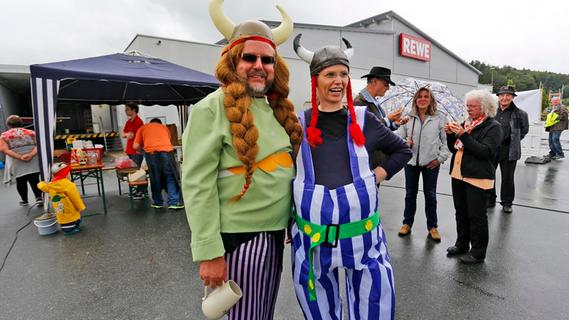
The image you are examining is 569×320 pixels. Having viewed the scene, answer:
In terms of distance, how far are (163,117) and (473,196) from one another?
422 inches

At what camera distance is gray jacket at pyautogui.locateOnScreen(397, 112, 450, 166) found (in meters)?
3.46

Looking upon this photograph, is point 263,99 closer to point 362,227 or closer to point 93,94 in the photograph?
point 362,227

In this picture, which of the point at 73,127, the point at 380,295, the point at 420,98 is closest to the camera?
the point at 380,295

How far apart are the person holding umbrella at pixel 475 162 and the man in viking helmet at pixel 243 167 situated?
2.16 m

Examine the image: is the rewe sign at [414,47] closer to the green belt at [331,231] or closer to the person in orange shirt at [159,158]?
the person in orange shirt at [159,158]

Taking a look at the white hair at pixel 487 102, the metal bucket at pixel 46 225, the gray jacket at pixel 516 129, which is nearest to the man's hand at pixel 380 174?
the white hair at pixel 487 102

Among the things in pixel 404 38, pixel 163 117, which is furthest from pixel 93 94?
pixel 404 38

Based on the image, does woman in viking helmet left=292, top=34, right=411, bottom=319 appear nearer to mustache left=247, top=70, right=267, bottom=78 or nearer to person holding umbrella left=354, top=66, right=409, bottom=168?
mustache left=247, top=70, right=267, bottom=78

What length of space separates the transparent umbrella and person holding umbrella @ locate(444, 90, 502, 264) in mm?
490

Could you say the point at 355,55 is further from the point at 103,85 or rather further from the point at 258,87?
the point at 258,87

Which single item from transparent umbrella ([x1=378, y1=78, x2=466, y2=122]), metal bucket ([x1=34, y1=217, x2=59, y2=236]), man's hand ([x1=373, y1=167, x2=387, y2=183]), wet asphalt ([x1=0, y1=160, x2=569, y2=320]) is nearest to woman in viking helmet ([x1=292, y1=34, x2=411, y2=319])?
man's hand ([x1=373, y1=167, x2=387, y2=183])

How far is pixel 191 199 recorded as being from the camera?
1.29 m

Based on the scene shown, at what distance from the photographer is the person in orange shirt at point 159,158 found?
5375mm

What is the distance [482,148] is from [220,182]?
2.59 metres
